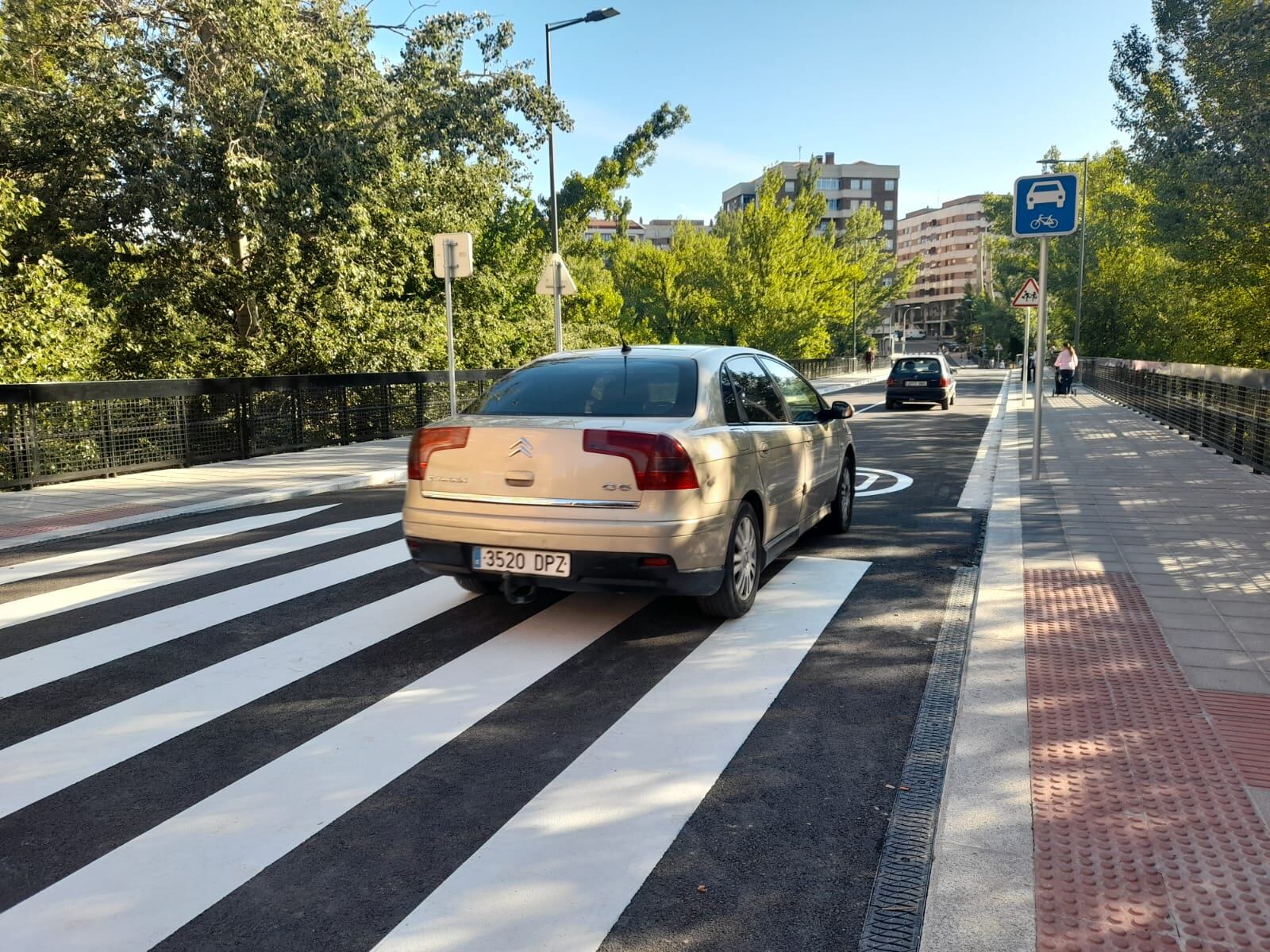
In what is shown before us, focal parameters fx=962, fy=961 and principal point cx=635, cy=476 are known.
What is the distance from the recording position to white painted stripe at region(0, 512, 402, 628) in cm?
592

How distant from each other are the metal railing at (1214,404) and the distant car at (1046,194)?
342 cm

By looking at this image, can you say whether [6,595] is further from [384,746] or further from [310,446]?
[310,446]

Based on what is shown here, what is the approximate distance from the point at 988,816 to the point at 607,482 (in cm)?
242

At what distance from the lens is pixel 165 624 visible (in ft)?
18.1

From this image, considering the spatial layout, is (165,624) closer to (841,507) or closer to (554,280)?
(841,507)

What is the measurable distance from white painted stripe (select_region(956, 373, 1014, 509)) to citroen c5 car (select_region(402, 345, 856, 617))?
4438mm

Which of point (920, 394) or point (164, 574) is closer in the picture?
point (164, 574)

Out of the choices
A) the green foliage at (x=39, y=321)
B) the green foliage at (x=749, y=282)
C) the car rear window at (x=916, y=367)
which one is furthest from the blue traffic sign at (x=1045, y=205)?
the green foliage at (x=749, y=282)

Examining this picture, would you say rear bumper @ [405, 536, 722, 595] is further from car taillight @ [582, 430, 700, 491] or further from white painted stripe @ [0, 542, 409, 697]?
white painted stripe @ [0, 542, 409, 697]

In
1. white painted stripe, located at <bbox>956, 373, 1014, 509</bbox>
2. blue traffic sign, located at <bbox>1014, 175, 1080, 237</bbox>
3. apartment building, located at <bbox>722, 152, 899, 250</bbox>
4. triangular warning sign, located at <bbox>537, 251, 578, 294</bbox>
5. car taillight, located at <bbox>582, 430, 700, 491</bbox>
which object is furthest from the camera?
apartment building, located at <bbox>722, 152, 899, 250</bbox>

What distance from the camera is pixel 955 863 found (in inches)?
113

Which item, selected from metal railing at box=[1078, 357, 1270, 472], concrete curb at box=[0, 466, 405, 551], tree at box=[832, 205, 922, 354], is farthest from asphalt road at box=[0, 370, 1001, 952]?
tree at box=[832, 205, 922, 354]

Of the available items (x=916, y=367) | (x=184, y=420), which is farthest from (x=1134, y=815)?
(x=916, y=367)

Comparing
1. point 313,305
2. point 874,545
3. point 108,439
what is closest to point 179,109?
point 313,305
